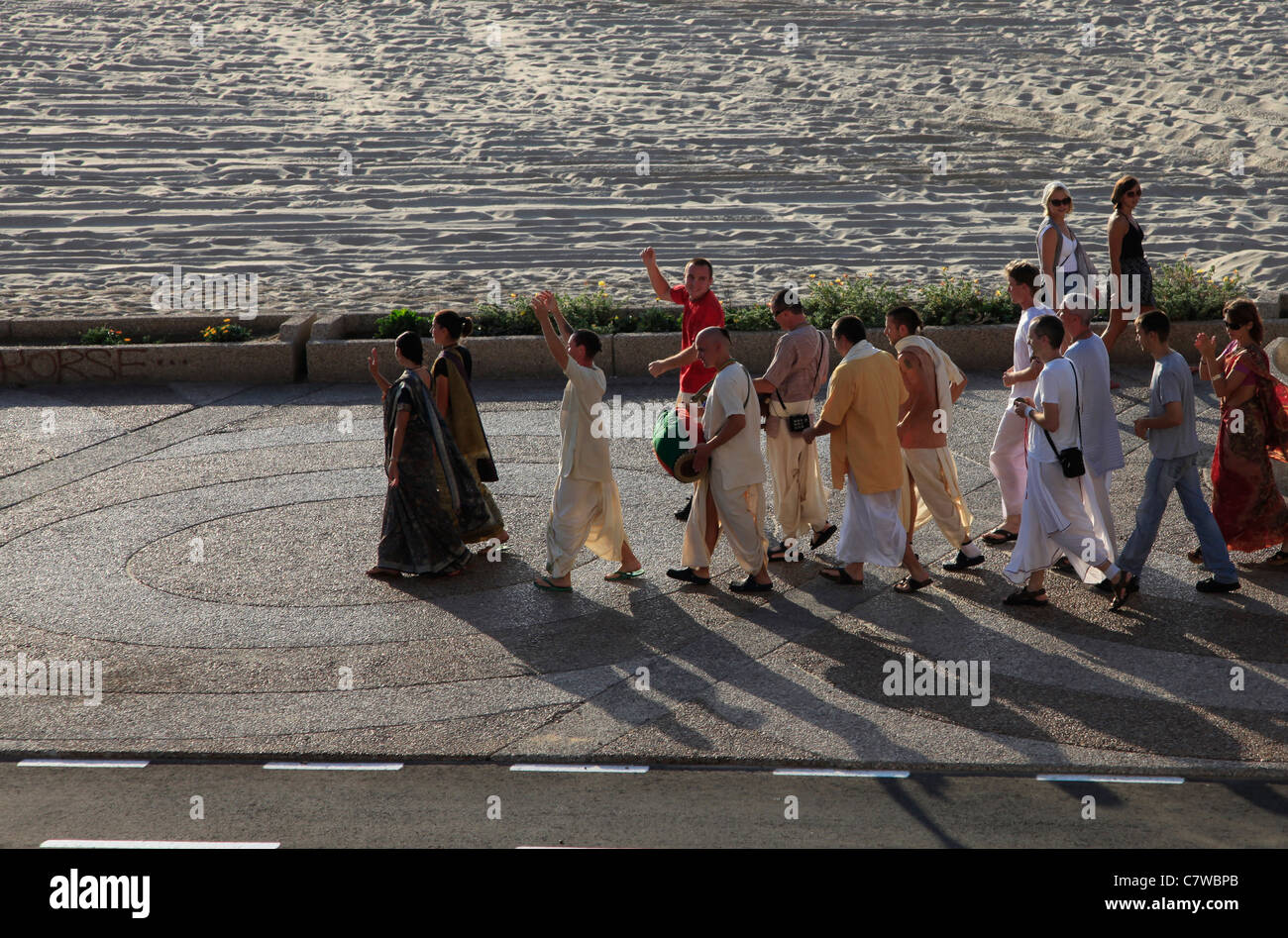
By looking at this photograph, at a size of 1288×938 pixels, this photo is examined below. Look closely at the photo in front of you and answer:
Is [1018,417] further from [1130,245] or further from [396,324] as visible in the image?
[396,324]

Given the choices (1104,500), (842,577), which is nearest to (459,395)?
(842,577)

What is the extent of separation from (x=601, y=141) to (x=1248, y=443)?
15934 mm

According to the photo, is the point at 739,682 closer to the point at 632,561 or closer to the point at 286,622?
the point at 632,561

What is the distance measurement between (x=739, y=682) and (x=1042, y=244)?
591cm

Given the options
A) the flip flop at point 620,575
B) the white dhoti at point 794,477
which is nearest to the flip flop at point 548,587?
the flip flop at point 620,575

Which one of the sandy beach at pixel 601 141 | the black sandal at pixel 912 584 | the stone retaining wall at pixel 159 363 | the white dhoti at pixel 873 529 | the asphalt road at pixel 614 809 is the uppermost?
the sandy beach at pixel 601 141

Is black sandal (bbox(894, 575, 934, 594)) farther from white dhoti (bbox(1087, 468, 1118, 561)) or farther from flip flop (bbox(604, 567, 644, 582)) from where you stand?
flip flop (bbox(604, 567, 644, 582))

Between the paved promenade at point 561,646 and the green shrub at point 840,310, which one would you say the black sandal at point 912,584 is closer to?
the paved promenade at point 561,646

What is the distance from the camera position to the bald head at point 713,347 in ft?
26.9

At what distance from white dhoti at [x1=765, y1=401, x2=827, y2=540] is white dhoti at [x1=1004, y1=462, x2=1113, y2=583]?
1.60 meters

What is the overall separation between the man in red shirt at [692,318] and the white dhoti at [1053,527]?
2.26 metres

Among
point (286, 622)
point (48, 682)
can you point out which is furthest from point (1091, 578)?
point (48, 682)

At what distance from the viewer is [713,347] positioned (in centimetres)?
823

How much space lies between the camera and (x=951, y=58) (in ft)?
87.1
